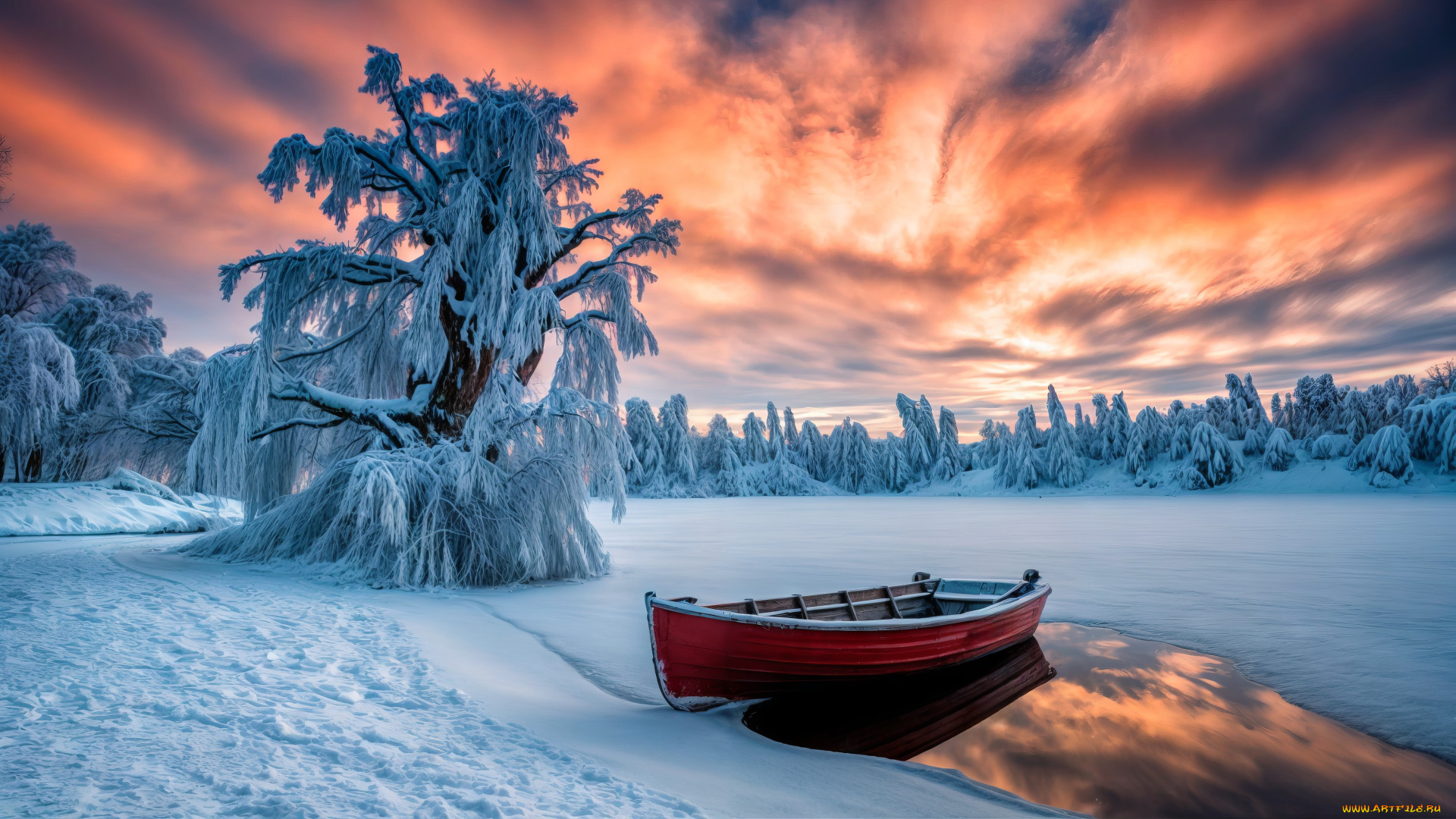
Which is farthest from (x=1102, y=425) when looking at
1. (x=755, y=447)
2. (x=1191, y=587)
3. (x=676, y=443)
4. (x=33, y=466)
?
(x=33, y=466)

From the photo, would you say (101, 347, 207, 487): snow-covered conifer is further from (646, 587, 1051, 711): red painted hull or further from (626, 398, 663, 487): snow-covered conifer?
(626, 398, 663, 487): snow-covered conifer

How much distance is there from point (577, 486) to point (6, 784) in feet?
23.5

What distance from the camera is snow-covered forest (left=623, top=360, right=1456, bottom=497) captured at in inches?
1972

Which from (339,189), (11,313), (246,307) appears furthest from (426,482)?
(11,313)

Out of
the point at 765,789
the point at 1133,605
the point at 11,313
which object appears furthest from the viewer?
the point at 11,313

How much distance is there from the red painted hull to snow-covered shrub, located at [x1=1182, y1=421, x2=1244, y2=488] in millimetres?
65861

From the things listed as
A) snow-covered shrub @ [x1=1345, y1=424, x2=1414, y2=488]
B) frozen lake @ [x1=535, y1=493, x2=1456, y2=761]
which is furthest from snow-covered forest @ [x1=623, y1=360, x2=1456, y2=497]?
frozen lake @ [x1=535, y1=493, x2=1456, y2=761]

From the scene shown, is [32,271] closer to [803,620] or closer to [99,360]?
[99,360]

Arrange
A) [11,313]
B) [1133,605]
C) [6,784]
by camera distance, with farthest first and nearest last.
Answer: [11,313]
[1133,605]
[6,784]

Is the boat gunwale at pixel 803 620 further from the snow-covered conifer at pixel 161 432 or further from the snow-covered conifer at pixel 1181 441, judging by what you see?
the snow-covered conifer at pixel 1181 441

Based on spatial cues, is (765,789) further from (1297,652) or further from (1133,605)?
(1133,605)

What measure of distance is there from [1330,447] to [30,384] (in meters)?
83.5

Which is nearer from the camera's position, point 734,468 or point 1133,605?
point 1133,605

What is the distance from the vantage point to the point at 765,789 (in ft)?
11.8
